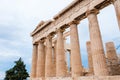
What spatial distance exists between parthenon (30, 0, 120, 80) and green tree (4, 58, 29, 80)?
368 inches

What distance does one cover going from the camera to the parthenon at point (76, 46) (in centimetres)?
1471

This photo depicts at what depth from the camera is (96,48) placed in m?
15.2

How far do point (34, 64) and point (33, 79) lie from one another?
3.35 metres

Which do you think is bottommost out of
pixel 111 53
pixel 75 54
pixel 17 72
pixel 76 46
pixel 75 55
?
pixel 17 72

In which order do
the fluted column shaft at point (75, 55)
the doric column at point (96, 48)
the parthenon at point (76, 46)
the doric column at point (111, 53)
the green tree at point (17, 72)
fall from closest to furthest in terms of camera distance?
the doric column at point (96, 48) < the parthenon at point (76, 46) < the fluted column shaft at point (75, 55) < the doric column at point (111, 53) < the green tree at point (17, 72)

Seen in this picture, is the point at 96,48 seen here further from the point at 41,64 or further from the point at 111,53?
the point at 41,64

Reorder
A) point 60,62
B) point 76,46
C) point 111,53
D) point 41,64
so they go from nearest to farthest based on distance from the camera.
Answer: point 76,46
point 60,62
point 111,53
point 41,64

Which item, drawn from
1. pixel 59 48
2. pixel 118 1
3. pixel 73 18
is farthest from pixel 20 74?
pixel 118 1

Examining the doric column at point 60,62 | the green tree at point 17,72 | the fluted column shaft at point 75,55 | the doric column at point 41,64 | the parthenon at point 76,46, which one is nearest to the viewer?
the parthenon at point 76,46

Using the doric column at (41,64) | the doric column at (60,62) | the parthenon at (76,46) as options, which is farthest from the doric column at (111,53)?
the doric column at (41,64)

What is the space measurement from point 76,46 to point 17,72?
23.8 metres

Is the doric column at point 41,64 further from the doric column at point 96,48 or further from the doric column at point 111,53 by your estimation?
the doric column at point 96,48

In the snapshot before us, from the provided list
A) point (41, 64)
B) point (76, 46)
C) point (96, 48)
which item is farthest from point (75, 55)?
point (41, 64)

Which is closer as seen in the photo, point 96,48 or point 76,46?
point 96,48
